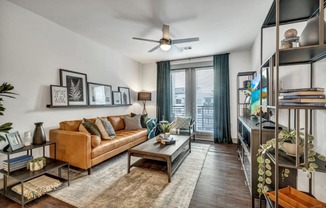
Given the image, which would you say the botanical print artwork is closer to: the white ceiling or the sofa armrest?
the sofa armrest

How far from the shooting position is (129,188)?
212 cm

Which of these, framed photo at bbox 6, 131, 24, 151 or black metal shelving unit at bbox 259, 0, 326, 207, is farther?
framed photo at bbox 6, 131, 24, 151

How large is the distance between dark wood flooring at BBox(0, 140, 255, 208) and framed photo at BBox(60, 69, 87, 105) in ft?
6.11

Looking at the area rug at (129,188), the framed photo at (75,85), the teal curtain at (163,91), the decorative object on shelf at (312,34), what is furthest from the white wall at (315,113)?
the framed photo at (75,85)

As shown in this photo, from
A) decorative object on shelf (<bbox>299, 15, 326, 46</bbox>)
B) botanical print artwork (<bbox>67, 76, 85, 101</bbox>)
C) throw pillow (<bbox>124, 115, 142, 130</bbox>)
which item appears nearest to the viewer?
decorative object on shelf (<bbox>299, 15, 326, 46</bbox>)

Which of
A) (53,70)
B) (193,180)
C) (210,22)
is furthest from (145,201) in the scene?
(210,22)

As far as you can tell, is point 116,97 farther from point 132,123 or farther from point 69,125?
point 69,125

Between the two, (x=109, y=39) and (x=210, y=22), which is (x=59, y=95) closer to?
(x=109, y=39)

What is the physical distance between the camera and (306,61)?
1.46 metres

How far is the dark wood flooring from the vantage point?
1813mm

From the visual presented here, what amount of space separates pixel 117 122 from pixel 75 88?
4.31 ft

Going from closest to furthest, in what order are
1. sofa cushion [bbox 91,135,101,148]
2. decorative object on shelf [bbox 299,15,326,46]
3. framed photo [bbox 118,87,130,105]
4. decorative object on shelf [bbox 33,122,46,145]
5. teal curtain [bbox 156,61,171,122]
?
decorative object on shelf [bbox 299,15,326,46]
decorative object on shelf [bbox 33,122,46,145]
sofa cushion [bbox 91,135,101,148]
framed photo [bbox 118,87,130,105]
teal curtain [bbox 156,61,171,122]

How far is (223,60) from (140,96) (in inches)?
111

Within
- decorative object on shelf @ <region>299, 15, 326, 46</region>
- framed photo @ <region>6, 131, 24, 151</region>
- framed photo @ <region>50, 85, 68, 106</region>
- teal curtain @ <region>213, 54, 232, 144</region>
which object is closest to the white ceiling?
teal curtain @ <region>213, 54, 232, 144</region>
